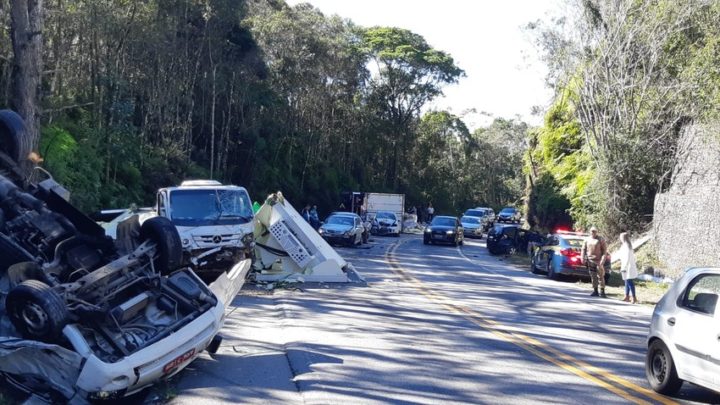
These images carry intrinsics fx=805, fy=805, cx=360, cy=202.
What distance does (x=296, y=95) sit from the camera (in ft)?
180

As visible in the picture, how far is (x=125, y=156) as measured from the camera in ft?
108

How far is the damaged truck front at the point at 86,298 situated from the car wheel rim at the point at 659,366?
479 cm

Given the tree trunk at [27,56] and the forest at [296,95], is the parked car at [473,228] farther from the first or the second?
the tree trunk at [27,56]

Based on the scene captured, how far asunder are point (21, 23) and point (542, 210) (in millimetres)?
34214

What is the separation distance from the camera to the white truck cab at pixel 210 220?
17.2 m

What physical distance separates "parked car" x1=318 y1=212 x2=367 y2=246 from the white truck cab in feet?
52.3

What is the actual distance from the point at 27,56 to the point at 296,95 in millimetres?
38662

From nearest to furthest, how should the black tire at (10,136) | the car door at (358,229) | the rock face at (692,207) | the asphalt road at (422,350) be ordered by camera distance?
1. the asphalt road at (422,350)
2. the black tire at (10,136)
3. the rock face at (692,207)
4. the car door at (358,229)

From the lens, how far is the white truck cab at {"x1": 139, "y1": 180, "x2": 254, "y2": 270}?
17.2 metres

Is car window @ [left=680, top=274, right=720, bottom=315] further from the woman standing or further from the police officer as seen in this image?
the police officer

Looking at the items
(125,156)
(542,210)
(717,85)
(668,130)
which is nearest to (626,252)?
(717,85)

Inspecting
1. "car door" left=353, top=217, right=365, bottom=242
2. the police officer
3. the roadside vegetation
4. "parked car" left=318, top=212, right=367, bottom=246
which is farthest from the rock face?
"car door" left=353, top=217, right=365, bottom=242

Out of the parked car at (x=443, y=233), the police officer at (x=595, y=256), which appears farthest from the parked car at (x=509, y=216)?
the police officer at (x=595, y=256)

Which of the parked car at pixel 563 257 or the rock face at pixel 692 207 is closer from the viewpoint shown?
the rock face at pixel 692 207
